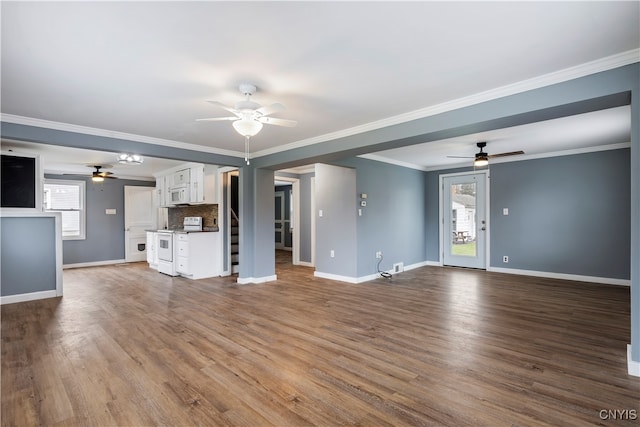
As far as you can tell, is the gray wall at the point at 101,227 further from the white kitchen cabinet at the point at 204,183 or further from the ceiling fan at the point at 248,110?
the ceiling fan at the point at 248,110

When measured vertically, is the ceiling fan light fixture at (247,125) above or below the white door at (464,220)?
above

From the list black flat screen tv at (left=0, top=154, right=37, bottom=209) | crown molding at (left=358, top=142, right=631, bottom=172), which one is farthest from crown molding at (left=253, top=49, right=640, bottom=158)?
black flat screen tv at (left=0, top=154, right=37, bottom=209)

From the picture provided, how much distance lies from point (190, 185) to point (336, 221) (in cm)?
323

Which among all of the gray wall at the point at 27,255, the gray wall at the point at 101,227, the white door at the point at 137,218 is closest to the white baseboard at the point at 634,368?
the gray wall at the point at 27,255

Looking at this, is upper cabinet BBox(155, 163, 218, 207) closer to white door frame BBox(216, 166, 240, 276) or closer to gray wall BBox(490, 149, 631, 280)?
white door frame BBox(216, 166, 240, 276)

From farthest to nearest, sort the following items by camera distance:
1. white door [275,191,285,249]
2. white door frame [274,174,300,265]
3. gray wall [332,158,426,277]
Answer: white door [275,191,285,249] < white door frame [274,174,300,265] < gray wall [332,158,426,277]

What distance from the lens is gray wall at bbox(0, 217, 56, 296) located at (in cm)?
473

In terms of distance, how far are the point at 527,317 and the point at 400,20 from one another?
3.63 metres

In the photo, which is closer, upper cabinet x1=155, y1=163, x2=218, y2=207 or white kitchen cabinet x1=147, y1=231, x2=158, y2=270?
upper cabinet x1=155, y1=163, x2=218, y2=207

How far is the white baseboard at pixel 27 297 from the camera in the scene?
15.3ft

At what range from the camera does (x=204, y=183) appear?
660 centimetres

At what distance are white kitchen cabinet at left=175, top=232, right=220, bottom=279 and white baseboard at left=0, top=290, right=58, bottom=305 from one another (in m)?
2.00

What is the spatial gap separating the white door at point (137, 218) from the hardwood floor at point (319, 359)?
406 centimetres

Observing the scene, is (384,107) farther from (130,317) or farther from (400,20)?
(130,317)
